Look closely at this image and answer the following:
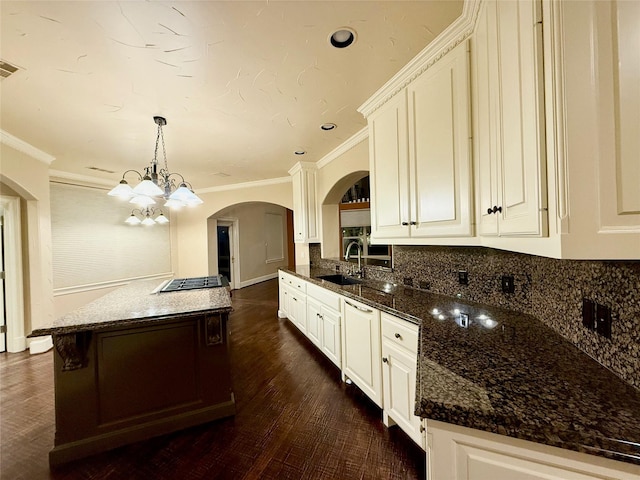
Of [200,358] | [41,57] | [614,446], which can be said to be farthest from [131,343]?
[614,446]

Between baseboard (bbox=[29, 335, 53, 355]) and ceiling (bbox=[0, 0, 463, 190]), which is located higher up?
ceiling (bbox=[0, 0, 463, 190])

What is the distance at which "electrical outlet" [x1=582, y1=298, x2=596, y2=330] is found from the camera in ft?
3.25

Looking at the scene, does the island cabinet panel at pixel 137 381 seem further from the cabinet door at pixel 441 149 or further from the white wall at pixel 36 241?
the white wall at pixel 36 241

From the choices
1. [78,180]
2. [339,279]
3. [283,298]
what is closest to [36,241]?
[78,180]

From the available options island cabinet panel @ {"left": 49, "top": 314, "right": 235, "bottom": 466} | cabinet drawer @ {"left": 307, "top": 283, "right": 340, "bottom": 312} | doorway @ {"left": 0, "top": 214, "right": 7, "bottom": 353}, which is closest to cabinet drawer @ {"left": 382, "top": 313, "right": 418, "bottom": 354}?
cabinet drawer @ {"left": 307, "top": 283, "right": 340, "bottom": 312}

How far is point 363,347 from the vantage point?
2010 millimetres

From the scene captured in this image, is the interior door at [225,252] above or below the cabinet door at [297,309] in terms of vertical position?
above

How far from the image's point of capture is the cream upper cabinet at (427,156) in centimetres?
144

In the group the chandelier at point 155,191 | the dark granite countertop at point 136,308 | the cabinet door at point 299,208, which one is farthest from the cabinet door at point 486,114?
the cabinet door at point 299,208

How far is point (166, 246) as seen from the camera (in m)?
5.82

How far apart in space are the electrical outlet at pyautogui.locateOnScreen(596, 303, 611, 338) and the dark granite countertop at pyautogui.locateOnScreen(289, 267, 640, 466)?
122mm

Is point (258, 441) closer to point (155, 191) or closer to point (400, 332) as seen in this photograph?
point (400, 332)

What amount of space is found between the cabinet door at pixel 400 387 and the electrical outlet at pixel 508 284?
0.73 m

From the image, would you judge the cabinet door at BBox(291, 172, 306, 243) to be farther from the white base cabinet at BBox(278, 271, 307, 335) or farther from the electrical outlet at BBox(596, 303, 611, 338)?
the electrical outlet at BBox(596, 303, 611, 338)
